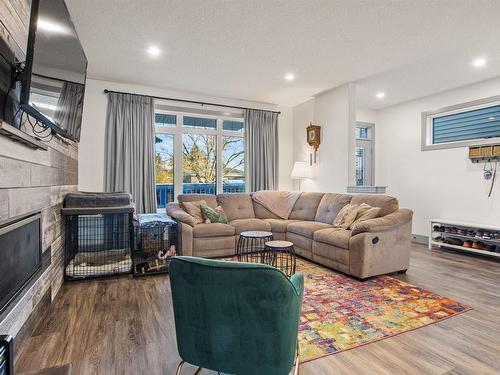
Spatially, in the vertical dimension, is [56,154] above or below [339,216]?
above

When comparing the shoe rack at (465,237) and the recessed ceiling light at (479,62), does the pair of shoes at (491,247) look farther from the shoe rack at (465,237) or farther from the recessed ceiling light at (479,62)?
the recessed ceiling light at (479,62)

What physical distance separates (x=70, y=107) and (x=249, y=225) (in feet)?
8.86

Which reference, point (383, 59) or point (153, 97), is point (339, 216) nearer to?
point (383, 59)

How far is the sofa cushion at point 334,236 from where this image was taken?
Result: 3.28 m

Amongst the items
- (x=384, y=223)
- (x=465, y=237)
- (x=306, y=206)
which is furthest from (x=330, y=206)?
(x=465, y=237)

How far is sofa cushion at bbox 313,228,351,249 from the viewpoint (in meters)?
3.28

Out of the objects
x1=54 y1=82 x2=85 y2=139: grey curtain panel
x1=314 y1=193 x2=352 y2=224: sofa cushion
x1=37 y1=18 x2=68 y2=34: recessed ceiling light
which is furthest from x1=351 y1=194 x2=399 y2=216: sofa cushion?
x1=37 y1=18 x2=68 y2=34: recessed ceiling light

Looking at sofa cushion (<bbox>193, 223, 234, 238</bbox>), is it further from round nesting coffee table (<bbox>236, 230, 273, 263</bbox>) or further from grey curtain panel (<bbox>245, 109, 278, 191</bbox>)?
grey curtain panel (<bbox>245, 109, 278, 191</bbox>)

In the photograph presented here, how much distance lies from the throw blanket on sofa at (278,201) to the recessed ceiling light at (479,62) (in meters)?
2.97

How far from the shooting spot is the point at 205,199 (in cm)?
466

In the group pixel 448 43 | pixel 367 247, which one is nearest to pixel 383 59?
pixel 448 43

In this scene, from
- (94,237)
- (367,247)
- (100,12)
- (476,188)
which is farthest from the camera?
(476,188)

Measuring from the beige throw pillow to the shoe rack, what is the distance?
3.73 meters

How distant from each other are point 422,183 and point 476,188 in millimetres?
891
